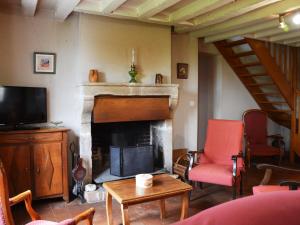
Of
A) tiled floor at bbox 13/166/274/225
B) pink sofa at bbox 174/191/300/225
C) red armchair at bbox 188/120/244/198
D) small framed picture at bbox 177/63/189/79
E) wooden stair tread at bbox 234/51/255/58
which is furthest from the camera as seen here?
wooden stair tread at bbox 234/51/255/58

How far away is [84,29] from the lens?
12.1ft

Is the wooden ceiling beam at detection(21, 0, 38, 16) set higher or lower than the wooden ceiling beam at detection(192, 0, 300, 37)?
higher

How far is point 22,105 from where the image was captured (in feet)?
11.2

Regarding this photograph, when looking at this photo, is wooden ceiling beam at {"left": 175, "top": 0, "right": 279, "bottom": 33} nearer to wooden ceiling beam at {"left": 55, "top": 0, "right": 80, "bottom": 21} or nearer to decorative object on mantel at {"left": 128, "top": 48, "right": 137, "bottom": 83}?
decorative object on mantel at {"left": 128, "top": 48, "right": 137, "bottom": 83}

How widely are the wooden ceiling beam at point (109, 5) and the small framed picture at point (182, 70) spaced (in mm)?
1561

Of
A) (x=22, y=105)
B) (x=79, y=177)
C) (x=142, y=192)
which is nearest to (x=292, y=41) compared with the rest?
(x=142, y=192)

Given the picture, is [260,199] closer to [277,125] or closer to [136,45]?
[136,45]

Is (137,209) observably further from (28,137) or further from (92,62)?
(92,62)

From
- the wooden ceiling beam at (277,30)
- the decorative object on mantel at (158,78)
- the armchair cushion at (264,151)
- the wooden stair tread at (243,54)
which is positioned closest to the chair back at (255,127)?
the armchair cushion at (264,151)

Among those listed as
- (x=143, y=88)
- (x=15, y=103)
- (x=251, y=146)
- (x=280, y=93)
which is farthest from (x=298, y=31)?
(x=15, y=103)

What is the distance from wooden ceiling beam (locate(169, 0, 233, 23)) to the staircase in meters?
1.53

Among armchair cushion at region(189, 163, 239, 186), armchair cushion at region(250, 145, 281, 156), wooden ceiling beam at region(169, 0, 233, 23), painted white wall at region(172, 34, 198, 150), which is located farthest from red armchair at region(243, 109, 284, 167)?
wooden ceiling beam at region(169, 0, 233, 23)

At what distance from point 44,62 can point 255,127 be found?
12.7 feet

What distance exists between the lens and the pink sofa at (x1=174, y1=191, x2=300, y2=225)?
36.8 inches
